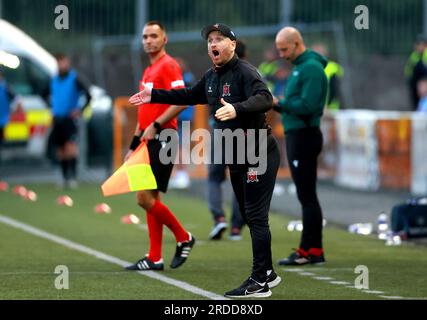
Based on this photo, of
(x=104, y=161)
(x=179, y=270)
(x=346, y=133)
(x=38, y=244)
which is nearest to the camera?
(x=179, y=270)

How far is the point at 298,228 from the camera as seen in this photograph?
57.0 feet

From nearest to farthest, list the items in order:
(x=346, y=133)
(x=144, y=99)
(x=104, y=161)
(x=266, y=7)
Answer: (x=144, y=99), (x=346, y=133), (x=104, y=161), (x=266, y=7)

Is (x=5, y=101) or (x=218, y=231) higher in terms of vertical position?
(x=5, y=101)

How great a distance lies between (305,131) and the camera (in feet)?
45.4

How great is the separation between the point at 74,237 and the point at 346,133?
8.78 meters

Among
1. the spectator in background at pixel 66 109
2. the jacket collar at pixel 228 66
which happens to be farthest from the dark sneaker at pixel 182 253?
the spectator in background at pixel 66 109

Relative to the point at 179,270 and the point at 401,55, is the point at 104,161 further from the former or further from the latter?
the point at 179,270

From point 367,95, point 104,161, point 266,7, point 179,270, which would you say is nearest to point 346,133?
point 104,161

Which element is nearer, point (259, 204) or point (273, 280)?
point (259, 204)

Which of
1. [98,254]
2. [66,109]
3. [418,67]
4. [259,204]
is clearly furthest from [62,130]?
[259,204]

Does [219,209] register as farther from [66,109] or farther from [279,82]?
[279,82]

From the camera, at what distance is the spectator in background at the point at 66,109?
23812 mm

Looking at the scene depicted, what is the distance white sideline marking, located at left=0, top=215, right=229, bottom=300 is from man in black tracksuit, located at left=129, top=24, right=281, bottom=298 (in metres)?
0.41

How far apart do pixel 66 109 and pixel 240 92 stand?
12.6m
